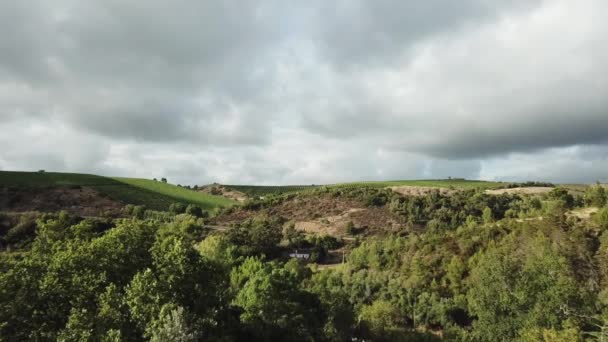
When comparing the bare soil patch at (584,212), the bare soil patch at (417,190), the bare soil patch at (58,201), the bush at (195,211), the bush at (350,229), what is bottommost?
the bush at (350,229)

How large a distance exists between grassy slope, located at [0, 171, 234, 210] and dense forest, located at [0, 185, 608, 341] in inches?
1812

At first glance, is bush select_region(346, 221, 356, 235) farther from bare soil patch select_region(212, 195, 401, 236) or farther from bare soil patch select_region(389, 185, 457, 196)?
bare soil patch select_region(389, 185, 457, 196)

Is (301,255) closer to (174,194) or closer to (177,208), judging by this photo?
(177,208)

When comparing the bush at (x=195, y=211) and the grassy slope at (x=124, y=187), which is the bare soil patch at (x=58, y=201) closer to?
the grassy slope at (x=124, y=187)

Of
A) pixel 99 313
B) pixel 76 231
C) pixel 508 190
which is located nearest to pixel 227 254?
pixel 76 231

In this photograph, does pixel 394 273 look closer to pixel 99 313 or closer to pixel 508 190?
pixel 99 313

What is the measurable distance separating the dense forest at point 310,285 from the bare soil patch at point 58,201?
85.5 ft

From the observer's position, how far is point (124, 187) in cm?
14175

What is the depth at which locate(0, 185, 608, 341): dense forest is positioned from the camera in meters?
24.2

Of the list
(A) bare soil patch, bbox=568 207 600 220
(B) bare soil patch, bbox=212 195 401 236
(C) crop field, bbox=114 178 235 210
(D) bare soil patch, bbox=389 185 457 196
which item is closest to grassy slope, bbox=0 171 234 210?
(C) crop field, bbox=114 178 235 210

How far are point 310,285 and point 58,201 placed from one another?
9155 centimetres

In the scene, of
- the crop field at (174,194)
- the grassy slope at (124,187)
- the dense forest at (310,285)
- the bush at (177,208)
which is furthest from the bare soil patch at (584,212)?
the crop field at (174,194)

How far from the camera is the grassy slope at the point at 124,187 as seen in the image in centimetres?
12638

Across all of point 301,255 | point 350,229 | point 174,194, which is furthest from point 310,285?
point 174,194
